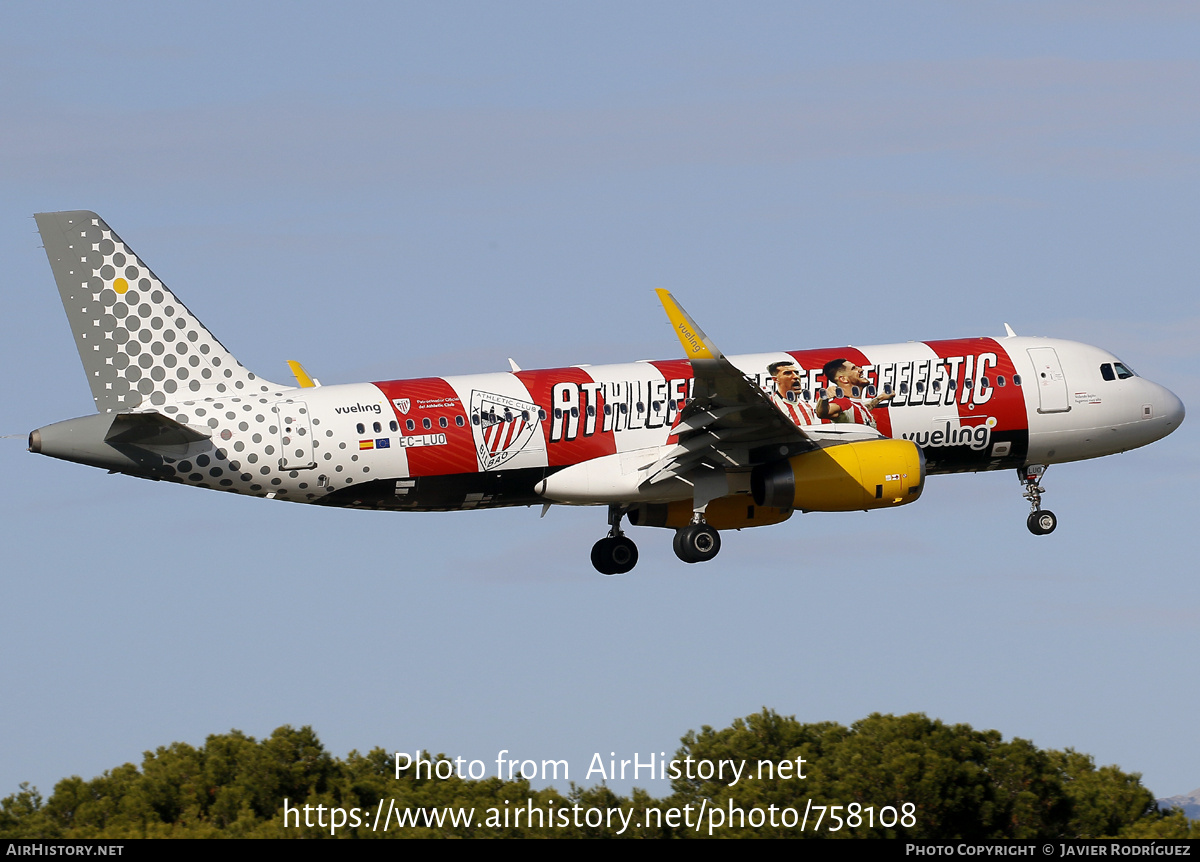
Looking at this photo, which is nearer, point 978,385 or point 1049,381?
point 978,385

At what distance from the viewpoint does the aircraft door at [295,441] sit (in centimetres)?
5531

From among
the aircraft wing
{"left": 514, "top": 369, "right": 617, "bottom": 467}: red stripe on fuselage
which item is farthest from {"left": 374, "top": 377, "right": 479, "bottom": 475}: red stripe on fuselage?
the aircraft wing

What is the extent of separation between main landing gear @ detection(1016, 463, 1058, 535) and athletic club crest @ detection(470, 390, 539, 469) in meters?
16.4

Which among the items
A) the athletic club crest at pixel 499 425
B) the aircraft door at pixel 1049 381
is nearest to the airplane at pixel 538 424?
the athletic club crest at pixel 499 425

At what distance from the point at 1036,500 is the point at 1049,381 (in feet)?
14.1

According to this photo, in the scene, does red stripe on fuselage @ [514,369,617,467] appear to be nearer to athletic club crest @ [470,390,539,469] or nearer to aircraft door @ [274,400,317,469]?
athletic club crest @ [470,390,539,469]

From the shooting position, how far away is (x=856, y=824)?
65125 mm

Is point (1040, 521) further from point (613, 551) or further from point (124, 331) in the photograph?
point (124, 331)

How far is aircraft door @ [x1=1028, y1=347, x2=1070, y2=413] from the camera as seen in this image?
61375 millimetres

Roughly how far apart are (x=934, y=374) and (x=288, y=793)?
2344 cm

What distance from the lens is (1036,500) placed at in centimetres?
6375

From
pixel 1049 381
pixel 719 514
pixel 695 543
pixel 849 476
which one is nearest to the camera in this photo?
pixel 849 476

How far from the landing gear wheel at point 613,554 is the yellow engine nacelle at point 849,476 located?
652cm

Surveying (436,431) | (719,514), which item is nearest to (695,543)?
(719,514)
